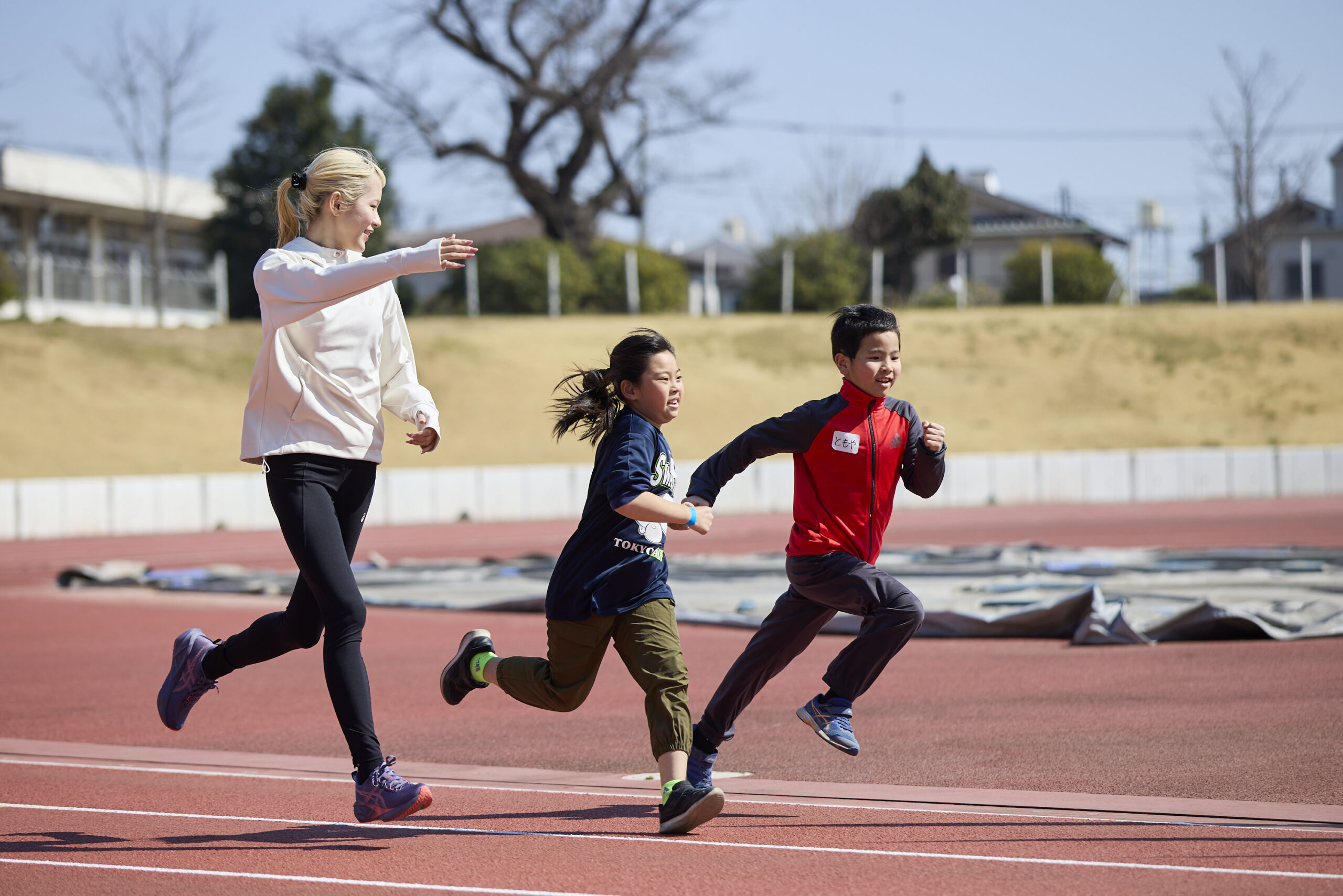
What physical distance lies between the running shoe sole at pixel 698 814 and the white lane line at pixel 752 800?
1.98ft

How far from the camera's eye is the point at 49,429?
79.5 feet

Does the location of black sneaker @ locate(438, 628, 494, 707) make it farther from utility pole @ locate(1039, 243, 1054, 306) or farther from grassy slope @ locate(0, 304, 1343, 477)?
utility pole @ locate(1039, 243, 1054, 306)

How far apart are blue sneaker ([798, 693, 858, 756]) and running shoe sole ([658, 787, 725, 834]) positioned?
1.69 ft

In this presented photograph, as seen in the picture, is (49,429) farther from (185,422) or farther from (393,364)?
(393,364)

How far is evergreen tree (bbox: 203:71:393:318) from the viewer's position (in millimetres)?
39031

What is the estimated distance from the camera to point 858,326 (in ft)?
15.4

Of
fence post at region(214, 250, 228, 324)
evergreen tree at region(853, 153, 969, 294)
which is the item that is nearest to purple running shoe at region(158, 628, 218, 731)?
fence post at region(214, 250, 228, 324)

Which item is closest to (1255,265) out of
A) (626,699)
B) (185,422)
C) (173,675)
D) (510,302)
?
(510,302)

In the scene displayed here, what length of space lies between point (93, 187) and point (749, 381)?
26763 mm

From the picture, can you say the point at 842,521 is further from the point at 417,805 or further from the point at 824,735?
the point at 417,805

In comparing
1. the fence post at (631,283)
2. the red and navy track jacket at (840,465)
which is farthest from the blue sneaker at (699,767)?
the fence post at (631,283)

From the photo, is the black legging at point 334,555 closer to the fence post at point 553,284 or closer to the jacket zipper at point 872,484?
the jacket zipper at point 872,484

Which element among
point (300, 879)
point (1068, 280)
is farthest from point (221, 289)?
point (300, 879)

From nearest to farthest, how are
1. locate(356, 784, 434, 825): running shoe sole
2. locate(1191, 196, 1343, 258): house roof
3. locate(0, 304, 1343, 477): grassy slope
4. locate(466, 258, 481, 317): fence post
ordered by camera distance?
locate(356, 784, 434, 825): running shoe sole
locate(0, 304, 1343, 477): grassy slope
locate(466, 258, 481, 317): fence post
locate(1191, 196, 1343, 258): house roof
